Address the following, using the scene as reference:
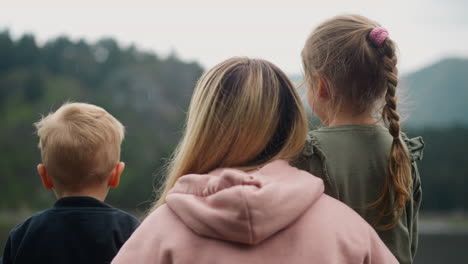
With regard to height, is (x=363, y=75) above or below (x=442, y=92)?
above

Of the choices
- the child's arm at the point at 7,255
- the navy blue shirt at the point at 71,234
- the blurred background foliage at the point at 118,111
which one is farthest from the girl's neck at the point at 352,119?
the blurred background foliage at the point at 118,111

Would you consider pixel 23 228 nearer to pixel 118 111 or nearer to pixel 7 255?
pixel 7 255

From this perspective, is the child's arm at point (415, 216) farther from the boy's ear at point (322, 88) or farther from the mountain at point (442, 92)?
the mountain at point (442, 92)

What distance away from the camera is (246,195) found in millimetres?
1370

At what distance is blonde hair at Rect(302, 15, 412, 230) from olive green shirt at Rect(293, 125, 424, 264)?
5 cm

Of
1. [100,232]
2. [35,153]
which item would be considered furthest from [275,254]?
[35,153]

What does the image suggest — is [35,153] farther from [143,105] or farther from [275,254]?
[275,254]

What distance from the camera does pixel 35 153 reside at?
62.5 m

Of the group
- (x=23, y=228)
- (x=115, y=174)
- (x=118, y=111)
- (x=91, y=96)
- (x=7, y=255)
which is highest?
(x=115, y=174)

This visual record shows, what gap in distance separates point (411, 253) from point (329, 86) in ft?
2.25

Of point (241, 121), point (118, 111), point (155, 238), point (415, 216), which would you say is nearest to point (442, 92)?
point (118, 111)

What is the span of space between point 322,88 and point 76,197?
42.0 inches

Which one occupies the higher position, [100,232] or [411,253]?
[100,232]

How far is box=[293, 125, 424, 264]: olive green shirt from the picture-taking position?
6.34 ft
